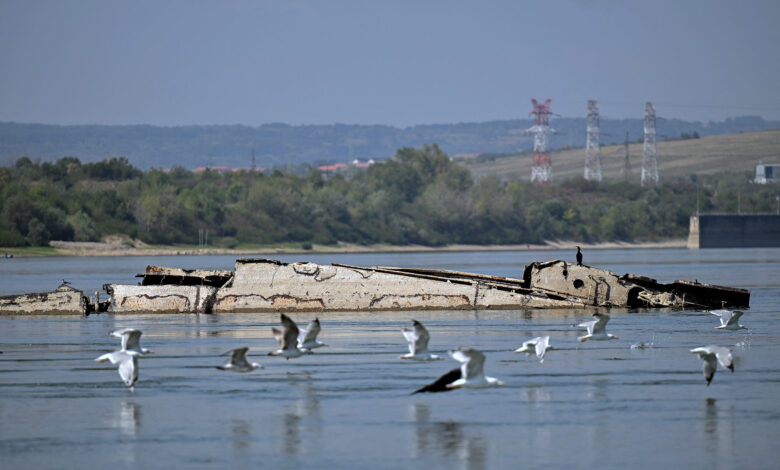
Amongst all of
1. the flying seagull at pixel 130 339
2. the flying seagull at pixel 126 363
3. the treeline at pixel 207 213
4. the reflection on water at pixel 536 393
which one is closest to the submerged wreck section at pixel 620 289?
the reflection on water at pixel 536 393

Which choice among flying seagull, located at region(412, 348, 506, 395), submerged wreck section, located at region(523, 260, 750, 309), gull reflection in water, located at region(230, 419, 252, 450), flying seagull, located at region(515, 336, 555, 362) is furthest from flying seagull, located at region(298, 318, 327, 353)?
submerged wreck section, located at region(523, 260, 750, 309)

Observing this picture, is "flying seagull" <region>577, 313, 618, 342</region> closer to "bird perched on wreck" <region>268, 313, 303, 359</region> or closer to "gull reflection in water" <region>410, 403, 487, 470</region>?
"bird perched on wreck" <region>268, 313, 303, 359</region>

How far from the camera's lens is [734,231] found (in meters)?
189

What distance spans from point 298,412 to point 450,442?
3.48 metres

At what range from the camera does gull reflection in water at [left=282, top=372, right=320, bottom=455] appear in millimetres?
19172

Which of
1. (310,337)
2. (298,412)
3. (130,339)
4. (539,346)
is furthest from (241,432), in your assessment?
(539,346)

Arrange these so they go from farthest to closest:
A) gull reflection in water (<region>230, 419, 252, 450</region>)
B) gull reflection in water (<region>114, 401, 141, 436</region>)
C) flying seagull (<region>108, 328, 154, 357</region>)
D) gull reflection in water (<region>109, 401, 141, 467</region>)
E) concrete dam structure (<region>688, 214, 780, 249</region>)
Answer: concrete dam structure (<region>688, 214, 780, 249</region>), flying seagull (<region>108, 328, 154, 357</region>), gull reflection in water (<region>114, 401, 141, 436</region>), gull reflection in water (<region>230, 419, 252, 450</region>), gull reflection in water (<region>109, 401, 141, 467</region>)

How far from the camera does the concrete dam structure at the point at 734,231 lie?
186m

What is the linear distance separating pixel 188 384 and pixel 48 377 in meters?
2.98

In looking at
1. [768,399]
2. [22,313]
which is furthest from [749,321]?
[22,313]

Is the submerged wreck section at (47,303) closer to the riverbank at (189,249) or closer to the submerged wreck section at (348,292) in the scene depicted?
the submerged wreck section at (348,292)

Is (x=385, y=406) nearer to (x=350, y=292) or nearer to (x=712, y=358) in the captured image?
(x=712, y=358)

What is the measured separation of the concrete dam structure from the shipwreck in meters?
147

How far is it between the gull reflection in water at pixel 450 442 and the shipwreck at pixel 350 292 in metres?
20.3
